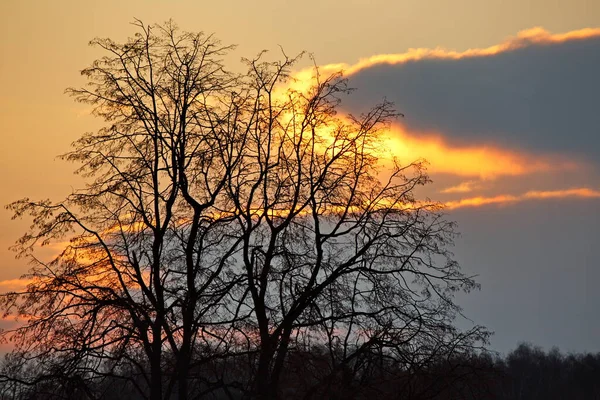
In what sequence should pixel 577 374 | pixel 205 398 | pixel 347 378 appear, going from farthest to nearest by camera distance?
pixel 577 374
pixel 205 398
pixel 347 378

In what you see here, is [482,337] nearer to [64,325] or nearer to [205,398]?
[205,398]

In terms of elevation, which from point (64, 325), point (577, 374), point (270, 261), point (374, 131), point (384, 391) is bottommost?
point (384, 391)

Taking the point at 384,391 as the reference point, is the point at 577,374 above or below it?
above

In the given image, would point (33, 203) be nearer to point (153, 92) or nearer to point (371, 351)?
point (153, 92)

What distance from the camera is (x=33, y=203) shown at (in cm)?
2591

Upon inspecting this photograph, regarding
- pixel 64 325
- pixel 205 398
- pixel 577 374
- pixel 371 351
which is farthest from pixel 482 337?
pixel 577 374

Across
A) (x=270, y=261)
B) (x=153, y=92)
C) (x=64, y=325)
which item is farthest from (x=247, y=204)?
(x=64, y=325)

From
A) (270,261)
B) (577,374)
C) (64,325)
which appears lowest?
(64,325)

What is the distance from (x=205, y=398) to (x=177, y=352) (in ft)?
5.88

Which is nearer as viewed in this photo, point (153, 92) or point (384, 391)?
point (384, 391)

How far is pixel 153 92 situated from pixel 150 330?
5975 mm

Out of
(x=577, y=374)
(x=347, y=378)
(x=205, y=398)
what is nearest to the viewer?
(x=347, y=378)

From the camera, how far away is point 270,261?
26375 millimetres

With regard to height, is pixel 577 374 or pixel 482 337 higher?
pixel 577 374
